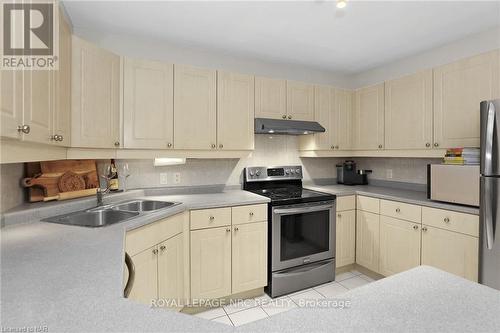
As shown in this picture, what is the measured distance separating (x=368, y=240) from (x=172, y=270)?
2050 millimetres

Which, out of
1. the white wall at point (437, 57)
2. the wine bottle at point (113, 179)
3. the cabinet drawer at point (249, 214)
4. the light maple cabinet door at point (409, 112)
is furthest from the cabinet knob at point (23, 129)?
the white wall at point (437, 57)

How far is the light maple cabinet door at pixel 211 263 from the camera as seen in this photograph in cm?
208

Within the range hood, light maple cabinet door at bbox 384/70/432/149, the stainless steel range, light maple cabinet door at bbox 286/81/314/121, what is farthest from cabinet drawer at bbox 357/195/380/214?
light maple cabinet door at bbox 286/81/314/121

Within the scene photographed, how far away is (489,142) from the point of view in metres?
1.74

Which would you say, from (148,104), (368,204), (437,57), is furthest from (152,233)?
(437,57)

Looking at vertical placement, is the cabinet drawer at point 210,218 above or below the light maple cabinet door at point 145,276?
above

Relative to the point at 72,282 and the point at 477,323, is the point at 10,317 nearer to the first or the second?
the point at 72,282

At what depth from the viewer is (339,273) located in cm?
282

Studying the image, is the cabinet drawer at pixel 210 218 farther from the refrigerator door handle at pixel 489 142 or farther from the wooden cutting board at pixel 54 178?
the refrigerator door handle at pixel 489 142

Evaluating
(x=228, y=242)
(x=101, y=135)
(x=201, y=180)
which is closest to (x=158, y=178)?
(x=201, y=180)

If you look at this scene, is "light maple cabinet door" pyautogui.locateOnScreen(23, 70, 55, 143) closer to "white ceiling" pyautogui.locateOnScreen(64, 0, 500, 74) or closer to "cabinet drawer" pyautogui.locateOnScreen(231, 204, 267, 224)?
"white ceiling" pyautogui.locateOnScreen(64, 0, 500, 74)

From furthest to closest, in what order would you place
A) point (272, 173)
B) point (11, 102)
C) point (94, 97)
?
point (272, 173) → point (94, 97) → point (11, 102)

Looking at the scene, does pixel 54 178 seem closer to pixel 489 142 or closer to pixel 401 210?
pixel 401 210

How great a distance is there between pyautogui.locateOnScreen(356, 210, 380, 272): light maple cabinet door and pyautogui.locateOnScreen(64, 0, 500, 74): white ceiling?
5.90 ft
